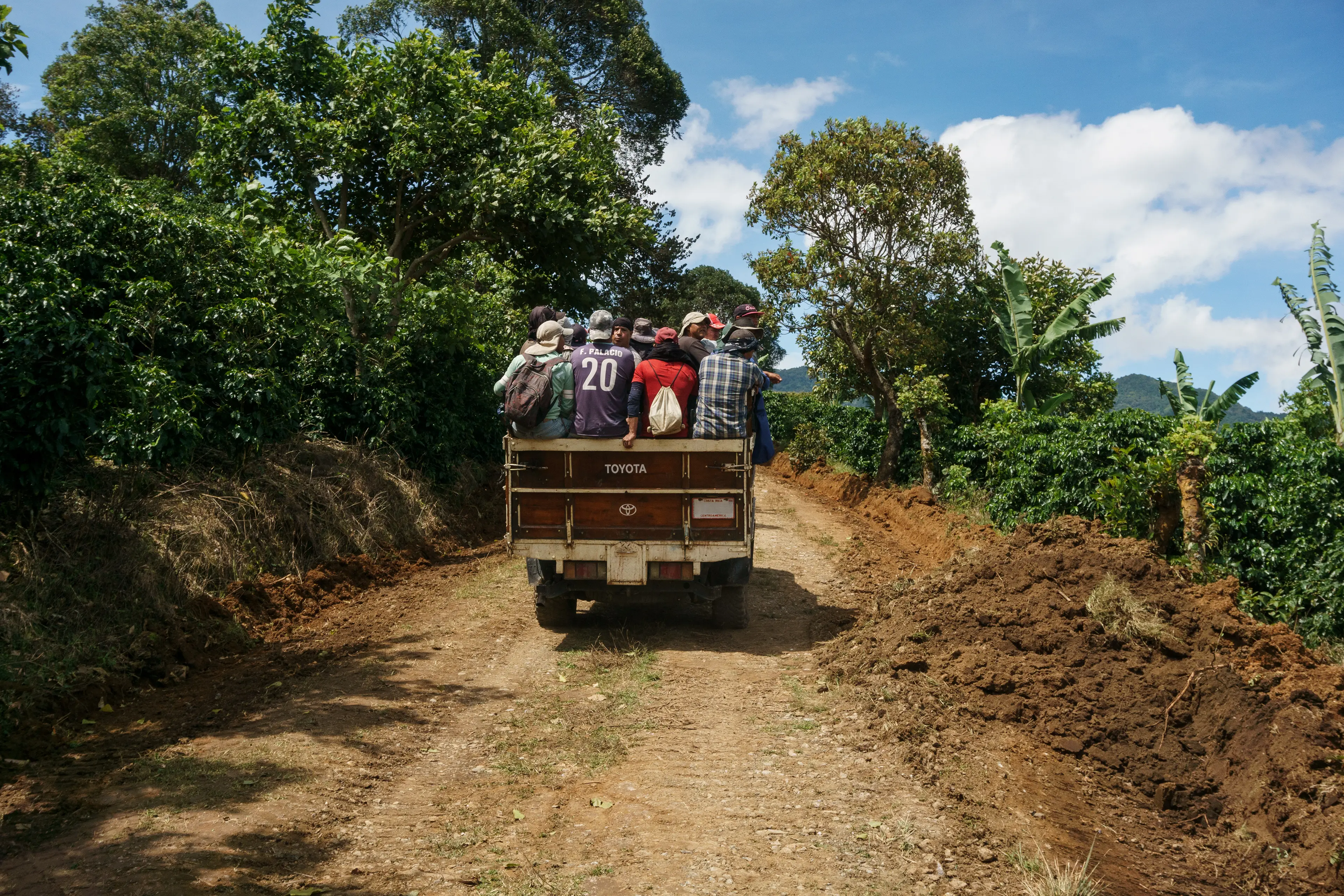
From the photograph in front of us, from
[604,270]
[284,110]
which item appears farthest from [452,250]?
[284,110]

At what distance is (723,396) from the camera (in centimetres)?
799

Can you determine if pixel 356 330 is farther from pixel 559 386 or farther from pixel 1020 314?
pixel 1020 314

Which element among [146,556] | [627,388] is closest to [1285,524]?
[627,388]

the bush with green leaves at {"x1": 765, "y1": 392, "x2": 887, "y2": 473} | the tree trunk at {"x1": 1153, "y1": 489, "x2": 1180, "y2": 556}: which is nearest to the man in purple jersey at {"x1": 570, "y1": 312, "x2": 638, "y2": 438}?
the tree trunk at {"x1": 1153, "y1": 489, "x2": 1180, "y2": 556}

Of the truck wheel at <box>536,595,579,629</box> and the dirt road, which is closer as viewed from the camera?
the dirt road

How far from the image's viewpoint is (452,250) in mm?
17297

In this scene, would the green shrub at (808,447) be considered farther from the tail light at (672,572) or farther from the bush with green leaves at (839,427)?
the tail light at (672,572)

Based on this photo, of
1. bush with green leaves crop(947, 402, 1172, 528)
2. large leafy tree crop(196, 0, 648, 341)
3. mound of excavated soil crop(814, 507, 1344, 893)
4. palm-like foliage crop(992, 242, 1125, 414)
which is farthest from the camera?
palm-like foliage crop(992, 242, 1125, 414)

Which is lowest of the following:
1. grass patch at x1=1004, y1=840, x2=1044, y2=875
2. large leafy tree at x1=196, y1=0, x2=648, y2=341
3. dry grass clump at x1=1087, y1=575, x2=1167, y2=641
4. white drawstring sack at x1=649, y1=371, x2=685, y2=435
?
grass patch at x1=1004, y1=840, x2=1044, y2=875

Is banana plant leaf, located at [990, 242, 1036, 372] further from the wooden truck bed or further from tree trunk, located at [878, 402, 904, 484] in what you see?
the wooden truck bed

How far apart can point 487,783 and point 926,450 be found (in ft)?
50.9

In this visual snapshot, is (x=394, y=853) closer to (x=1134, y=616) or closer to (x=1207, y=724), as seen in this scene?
(x=1207, y=724)

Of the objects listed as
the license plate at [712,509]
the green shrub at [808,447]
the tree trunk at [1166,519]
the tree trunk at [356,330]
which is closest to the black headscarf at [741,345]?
the license plate at [712,509]

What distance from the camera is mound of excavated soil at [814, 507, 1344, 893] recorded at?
4.74m
